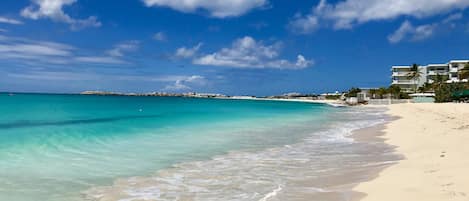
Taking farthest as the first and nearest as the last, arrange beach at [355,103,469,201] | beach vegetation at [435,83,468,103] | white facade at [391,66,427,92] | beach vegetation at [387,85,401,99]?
1. white facade at [391,66,427,92]
2. beach vegetation at [387,85,401,99]
3. beach vegetation at [435,83,468,103]
4. beach at [355,103,469,201]

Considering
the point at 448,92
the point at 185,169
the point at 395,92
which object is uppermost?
the point at 395,92

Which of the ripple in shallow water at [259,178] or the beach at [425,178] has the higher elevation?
the beach at [425,178]

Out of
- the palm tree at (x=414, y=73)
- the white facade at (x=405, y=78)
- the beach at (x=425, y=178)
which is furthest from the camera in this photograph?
the white facade at (x=405, y=78)

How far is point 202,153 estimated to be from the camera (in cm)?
1205

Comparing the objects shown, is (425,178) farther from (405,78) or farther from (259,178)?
(405,78)

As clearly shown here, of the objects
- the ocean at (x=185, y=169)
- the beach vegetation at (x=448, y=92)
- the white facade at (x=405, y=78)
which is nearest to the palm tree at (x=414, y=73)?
the white facade at (x=405, y=78)

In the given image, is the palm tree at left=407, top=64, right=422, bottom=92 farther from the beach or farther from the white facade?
the beach

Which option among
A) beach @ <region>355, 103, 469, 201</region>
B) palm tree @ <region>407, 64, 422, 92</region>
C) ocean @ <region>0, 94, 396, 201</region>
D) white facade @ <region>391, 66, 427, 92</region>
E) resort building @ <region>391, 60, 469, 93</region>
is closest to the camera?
beach @ <region>355, 103, 469, 201</region>

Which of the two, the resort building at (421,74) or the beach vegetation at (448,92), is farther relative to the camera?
the resort building at (421,74)

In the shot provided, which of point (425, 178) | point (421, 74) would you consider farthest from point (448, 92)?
point (425, 178)

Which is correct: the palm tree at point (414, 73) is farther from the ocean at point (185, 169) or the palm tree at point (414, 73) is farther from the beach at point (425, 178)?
the beach at point (425, 178)

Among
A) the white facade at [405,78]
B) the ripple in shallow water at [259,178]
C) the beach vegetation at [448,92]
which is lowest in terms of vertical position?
the ripple in shallow water at [259,178]

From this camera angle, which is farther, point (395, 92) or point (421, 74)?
point (421, 74)

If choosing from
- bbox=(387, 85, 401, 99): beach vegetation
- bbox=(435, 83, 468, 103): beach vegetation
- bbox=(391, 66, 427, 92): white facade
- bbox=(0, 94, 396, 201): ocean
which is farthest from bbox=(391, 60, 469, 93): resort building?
bbox=(0, 94, 396, 201): ocean
